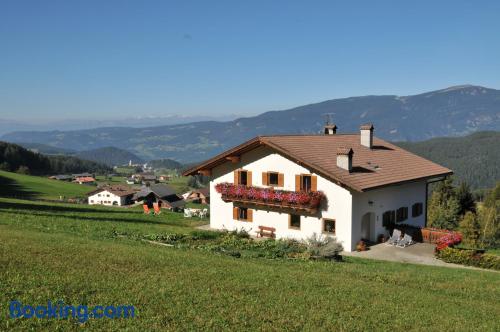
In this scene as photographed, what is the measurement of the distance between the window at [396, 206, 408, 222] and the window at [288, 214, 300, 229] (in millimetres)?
6011

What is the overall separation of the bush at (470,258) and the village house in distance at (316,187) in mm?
4367

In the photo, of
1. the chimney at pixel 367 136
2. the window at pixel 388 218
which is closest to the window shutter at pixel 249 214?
the window at pixel 388 218

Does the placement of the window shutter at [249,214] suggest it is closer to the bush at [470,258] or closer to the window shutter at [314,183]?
the window shutter at [314,183]

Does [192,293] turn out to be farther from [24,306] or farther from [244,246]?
[244,246]

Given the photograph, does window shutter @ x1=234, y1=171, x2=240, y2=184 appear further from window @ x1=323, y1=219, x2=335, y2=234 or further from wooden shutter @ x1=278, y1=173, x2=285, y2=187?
window @ x1=323, y1=219, x2=335, y2=234

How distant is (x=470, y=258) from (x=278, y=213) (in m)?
10.1

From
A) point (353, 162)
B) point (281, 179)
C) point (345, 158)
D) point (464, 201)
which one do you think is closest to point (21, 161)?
point (464, 201)

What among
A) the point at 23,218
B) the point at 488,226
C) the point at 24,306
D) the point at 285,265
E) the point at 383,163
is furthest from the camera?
the point at 488,226

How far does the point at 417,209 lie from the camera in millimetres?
29297

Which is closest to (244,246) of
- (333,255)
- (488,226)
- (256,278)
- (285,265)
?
(333,255)

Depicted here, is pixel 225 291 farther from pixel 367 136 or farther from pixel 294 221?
pixel 367 136

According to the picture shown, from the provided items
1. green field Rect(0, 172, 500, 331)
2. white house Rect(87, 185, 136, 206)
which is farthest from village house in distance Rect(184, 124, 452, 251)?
white house Rect(87, 185, 136, 206)

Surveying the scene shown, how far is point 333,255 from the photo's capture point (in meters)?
18.8

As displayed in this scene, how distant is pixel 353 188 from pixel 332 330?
14.3 m
